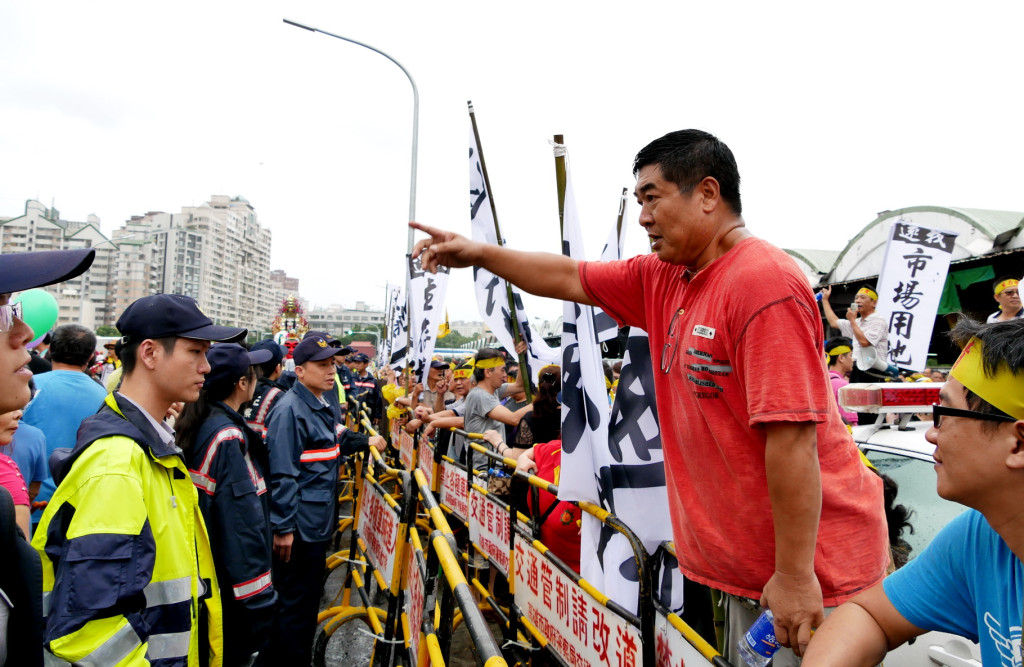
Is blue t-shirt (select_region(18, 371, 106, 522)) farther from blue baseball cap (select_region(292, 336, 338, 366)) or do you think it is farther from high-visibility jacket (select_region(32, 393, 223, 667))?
high-visibility jacket (select_region(32, 393, 223, 667))

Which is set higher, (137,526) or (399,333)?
(399,333)

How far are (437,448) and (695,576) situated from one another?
3715 mm

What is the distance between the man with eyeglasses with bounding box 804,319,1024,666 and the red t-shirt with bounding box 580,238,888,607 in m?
0.18

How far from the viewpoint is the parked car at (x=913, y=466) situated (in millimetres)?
2309

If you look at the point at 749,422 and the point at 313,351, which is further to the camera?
the point at 313,351

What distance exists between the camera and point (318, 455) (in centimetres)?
422

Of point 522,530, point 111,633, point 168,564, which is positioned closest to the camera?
point 111,633

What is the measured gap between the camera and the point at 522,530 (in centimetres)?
342

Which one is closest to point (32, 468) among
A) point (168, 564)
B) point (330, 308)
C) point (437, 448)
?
point (168, 564)

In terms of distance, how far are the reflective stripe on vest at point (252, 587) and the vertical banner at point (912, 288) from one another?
6.31m

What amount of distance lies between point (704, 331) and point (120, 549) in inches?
77.3

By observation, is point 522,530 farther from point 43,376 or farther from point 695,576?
point 43,376

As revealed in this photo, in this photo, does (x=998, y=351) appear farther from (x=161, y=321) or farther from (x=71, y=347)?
(x=71, y=347)

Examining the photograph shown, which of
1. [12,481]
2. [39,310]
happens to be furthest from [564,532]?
[39,310]
